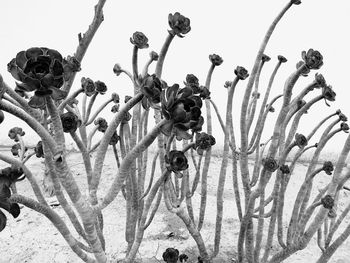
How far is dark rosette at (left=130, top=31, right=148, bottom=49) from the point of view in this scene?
1991 mm

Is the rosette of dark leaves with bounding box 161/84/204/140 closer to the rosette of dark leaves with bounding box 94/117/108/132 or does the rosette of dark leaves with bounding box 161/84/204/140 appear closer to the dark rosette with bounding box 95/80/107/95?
the dark rosette with bounding box 95/80/107/95

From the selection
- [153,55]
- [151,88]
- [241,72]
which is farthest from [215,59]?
[151,88]

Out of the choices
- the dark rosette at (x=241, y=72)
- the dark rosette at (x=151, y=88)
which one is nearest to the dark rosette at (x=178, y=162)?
the dark rosette at (x=151, y=88)

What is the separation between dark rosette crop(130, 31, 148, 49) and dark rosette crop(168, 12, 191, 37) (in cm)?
27

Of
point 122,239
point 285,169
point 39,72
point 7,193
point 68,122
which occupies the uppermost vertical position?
point 39,72

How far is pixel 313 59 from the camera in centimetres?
193

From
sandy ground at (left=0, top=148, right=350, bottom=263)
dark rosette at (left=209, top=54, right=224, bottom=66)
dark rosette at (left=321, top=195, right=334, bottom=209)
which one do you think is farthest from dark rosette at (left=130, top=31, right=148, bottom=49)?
sandy ground at (left=0, top=148, right=350, bottom=263)

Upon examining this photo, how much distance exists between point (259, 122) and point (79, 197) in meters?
2.12

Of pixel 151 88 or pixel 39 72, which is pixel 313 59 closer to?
pixel 151 88

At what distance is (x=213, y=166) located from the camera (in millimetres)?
6512

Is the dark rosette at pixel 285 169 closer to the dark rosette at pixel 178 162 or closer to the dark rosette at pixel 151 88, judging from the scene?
the dark rosette at pixel 178 162

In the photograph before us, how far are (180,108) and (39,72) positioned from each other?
0.43 metres

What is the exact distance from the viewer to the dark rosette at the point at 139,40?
1.99 metres

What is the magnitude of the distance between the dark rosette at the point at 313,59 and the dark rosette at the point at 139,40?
957 millimetres
